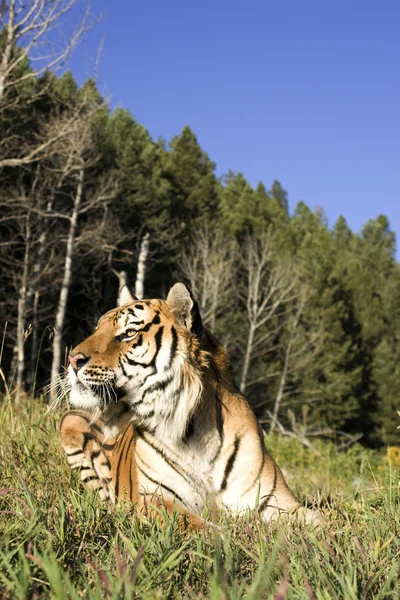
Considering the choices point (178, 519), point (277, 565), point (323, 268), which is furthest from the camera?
point (323, 268)

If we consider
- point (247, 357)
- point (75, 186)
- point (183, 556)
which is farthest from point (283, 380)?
point (183, 556)

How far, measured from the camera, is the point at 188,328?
3.57m

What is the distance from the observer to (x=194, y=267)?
31359 millimetres

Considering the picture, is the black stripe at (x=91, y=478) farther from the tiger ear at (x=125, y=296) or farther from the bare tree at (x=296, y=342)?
the bare tree at (x=296, y=342)

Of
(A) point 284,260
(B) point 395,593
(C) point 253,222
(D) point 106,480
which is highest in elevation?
(C) point 253,222

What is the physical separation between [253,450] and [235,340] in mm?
28902

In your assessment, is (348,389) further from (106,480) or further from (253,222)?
(106,480)

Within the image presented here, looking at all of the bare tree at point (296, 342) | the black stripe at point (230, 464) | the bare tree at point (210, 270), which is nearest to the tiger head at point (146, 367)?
the black stripe at point (230, 464)

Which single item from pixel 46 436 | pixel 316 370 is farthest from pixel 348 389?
pixel 46 436

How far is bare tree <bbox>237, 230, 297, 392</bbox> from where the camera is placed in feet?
105

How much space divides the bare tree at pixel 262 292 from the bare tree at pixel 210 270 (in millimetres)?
1146

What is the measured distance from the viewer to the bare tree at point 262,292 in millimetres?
32031

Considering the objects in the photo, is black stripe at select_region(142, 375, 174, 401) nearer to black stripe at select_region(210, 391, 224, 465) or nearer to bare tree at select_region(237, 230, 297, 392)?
black stripe at select_region(210, 391, 224, 465)

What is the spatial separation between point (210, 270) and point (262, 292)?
18.4 ft
